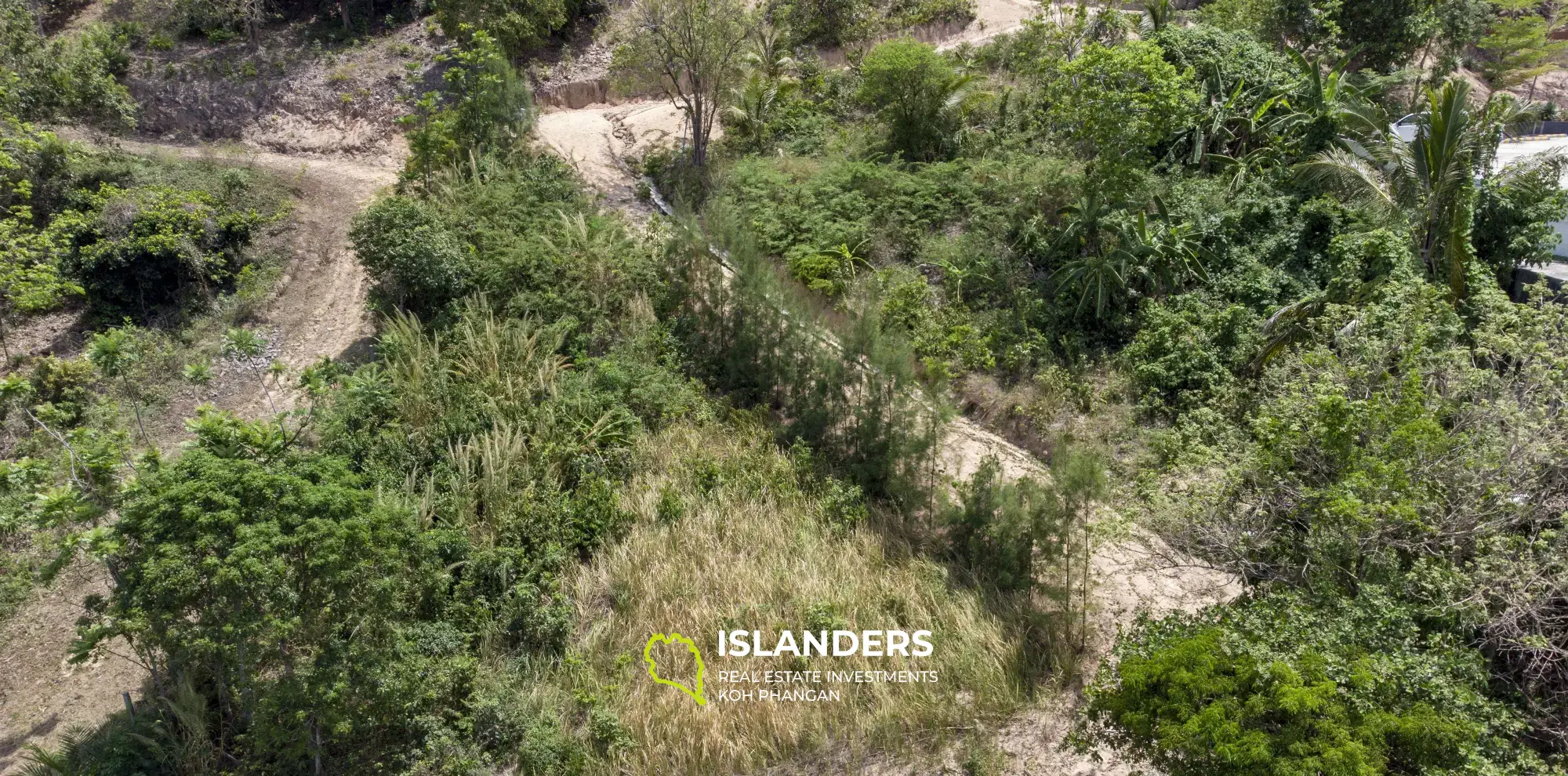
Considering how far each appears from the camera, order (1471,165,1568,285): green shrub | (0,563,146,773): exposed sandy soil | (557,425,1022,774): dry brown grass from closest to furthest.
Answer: (557,425,1022,774): dry brown grass < (0,563,146,773): exposed sandy soil < (1471,165,1568,285): green shrub

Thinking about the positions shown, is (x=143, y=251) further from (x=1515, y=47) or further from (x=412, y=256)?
(x=1515, y=47)

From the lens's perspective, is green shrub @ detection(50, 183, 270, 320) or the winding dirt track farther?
green shrub @ detection(50, 183, 270, 320)

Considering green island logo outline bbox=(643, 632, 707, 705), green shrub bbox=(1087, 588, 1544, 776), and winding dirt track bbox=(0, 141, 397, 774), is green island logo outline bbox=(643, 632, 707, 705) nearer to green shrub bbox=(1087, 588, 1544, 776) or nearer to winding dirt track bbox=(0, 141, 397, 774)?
green shrub bbox=(1087, 588, 1544, 776)

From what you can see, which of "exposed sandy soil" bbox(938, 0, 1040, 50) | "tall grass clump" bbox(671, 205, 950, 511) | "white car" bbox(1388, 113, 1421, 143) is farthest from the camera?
"exposed sandy soil" bbox(938, 0, 1040, 50)

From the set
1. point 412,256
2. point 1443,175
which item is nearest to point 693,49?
point 412,256

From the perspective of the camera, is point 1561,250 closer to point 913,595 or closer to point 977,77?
point 977,77

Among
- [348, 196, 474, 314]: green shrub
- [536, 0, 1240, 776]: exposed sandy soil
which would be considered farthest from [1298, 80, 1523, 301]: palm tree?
[348, 196, 474, 314]: green shrub

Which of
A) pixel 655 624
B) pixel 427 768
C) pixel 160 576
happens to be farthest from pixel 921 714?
pixel 160 576
